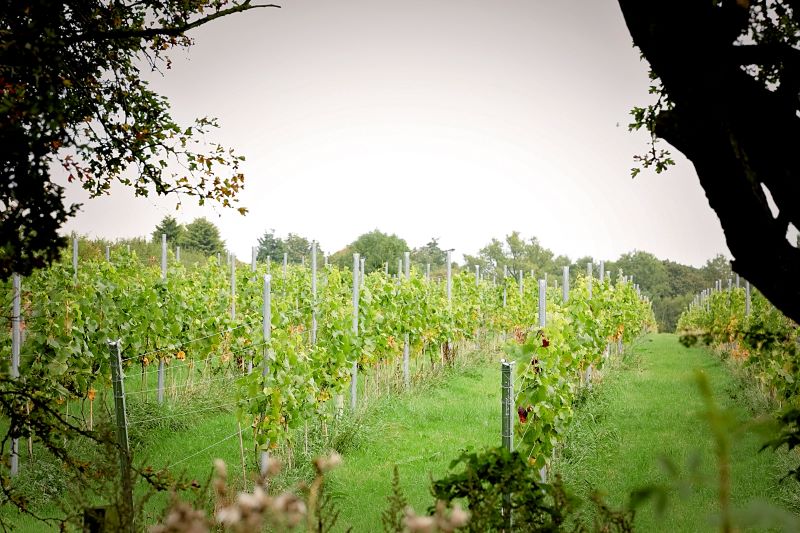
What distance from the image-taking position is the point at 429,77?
94750mm

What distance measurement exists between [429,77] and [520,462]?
318 ft

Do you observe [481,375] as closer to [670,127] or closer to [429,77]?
[670,127]

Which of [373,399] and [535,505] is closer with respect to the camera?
[535,505]

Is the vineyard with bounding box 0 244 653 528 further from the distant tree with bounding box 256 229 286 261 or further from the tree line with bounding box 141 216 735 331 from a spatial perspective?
the distant tree with bounding box 256 229 286 261

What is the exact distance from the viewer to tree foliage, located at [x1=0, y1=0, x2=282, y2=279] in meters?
2.40

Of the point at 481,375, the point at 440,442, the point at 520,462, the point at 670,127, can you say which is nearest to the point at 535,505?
the point at 520,462

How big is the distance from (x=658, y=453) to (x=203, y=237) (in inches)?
2107

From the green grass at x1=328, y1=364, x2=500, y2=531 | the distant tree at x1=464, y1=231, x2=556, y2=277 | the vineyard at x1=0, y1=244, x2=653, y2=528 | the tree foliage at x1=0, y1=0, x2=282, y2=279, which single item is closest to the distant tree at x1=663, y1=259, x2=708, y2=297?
the distant tree at x1=464, y1=231, x2=556, y2=277

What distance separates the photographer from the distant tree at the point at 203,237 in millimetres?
52900

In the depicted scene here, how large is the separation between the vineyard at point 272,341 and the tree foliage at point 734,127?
273 centimetres

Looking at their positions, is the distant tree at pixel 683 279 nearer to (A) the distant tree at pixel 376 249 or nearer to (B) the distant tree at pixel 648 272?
(B) the distant tree at pixel 648 272

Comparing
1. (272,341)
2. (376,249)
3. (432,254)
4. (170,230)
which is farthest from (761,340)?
(432,254)

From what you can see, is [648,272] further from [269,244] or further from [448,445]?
[448,445]

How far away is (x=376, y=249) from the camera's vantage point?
59125mm
